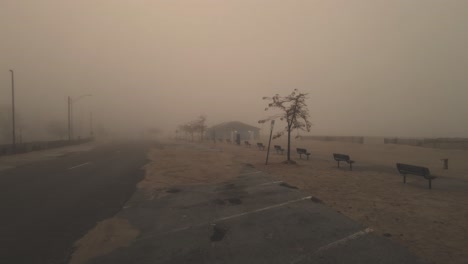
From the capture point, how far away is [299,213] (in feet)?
31.4

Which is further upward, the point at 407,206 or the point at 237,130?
the point at 237,130

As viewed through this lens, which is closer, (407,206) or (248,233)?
(248,233)

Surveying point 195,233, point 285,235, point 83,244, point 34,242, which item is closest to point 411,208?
point 285,235

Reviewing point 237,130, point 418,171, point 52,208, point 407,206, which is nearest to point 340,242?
point 407,206

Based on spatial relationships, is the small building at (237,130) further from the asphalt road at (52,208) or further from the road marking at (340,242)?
the road marking at (340,242)

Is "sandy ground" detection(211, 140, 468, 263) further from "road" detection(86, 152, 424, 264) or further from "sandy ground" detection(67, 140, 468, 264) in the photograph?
"road" detection(86, 152, 424, 264)

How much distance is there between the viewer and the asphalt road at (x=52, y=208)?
22.5 feet

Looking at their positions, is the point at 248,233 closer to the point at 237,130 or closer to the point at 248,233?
the point at 248,233

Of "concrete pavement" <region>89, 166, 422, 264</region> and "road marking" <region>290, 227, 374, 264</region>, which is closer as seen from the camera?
"road marking" <region>290, 227, 374, 264</region>

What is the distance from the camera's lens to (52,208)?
10.3 metres

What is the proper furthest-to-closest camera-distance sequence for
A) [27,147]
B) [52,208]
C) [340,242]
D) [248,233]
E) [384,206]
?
1. [27,147]
2. [384,206]
3. [52,208]
4. [248,233]
5. [340,242]

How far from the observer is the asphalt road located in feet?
22.5

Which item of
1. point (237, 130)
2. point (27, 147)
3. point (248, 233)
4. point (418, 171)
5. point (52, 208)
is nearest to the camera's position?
point (248, 233)

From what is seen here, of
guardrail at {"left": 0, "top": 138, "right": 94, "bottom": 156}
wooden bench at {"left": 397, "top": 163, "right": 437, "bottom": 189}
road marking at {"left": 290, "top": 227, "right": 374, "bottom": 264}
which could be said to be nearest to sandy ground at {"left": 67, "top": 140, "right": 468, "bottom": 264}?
road marking at {"left": 290, "top": 227, "right": 374, "bottom": 264}
